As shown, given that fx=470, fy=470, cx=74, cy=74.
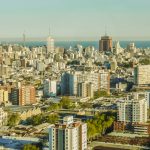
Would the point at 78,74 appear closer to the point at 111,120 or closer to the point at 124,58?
the point at 111,120

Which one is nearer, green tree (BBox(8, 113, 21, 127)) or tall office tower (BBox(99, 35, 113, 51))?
green tree (BBox(8, 113, 21, 127))

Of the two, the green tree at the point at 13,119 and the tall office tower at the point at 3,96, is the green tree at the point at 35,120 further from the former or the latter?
the tall office tower at the point at 3,96

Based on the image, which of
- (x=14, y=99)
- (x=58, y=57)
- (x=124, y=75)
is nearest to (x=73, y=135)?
(x=14, y=99)

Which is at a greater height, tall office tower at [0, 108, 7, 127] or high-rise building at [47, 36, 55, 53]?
high-rise building at [47, 36, 55, 53]

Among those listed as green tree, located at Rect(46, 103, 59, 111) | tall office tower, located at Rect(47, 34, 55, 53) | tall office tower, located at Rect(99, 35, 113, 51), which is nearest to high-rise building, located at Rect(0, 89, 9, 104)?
green tree, located at Rect(46, 103, 59, 111)

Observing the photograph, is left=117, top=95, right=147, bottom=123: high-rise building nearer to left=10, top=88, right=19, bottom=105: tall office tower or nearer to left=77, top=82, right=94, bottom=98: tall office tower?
left=10, top=88, right=19, bottom=105: tall office tower

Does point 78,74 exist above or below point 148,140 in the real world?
above
